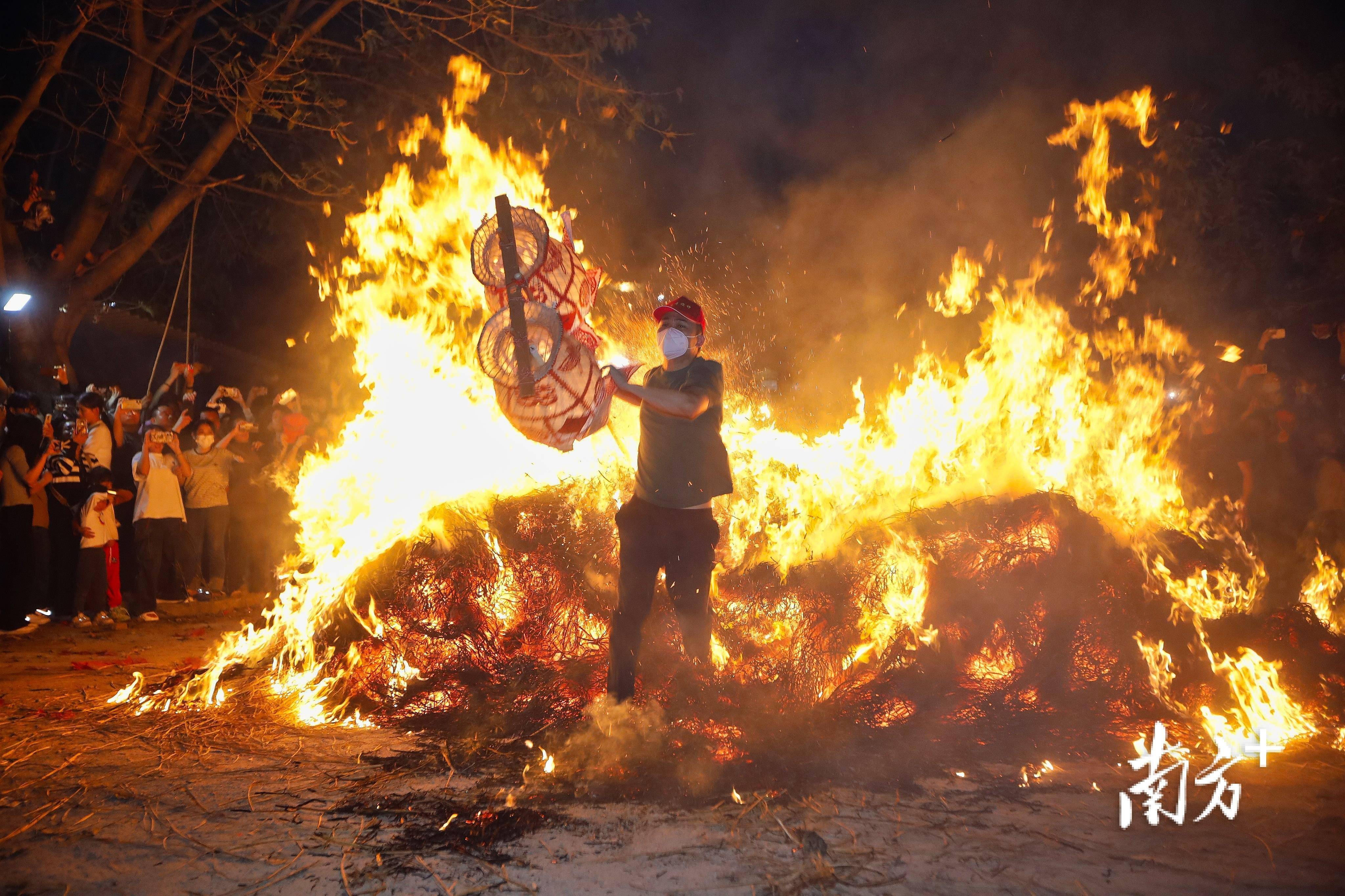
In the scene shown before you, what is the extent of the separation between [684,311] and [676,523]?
3.79 feet

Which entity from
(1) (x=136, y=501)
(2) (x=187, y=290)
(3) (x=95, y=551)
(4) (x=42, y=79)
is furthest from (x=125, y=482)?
(2) (x=187, y=290)

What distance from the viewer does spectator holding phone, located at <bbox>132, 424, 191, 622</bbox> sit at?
8.39m

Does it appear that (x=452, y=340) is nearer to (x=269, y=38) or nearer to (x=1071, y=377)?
(x=1071, y=377)

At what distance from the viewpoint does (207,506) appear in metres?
9.12

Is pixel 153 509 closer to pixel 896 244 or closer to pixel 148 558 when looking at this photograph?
pixel 148 558

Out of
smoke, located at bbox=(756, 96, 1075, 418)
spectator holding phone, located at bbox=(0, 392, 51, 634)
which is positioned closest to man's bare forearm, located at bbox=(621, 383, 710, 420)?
smoke, located at bbox=(756, 96, 1075, 418)

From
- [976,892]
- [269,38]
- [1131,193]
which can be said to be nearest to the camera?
[976,892]

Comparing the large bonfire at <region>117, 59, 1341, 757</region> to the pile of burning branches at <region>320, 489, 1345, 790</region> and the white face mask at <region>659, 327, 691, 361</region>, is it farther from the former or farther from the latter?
the white face mask at <region>659, 327, 691, 361</region>

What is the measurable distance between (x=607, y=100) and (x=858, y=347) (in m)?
5.12

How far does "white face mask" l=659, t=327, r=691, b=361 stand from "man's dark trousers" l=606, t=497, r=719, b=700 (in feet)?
2.71

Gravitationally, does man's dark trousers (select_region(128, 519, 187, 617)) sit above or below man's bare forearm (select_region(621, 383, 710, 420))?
below

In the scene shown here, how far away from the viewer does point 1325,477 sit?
323 inches

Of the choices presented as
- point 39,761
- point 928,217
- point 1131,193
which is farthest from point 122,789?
point 1131,193

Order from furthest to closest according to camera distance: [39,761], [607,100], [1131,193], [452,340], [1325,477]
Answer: [1131,193] < [607,100] < [1325,477] < [452,340] < [39,761]
